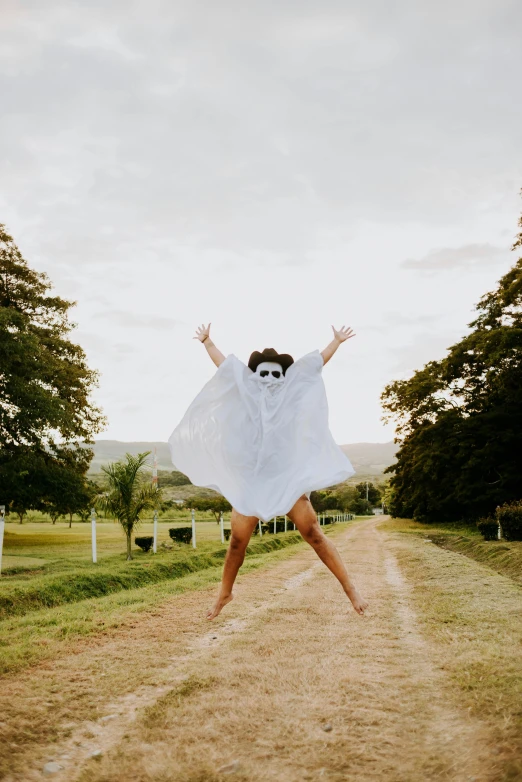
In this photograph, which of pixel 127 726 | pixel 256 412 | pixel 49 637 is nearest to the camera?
pixel 127 726

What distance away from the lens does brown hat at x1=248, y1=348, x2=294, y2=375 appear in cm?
496

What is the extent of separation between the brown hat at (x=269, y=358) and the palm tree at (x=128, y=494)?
12824mm

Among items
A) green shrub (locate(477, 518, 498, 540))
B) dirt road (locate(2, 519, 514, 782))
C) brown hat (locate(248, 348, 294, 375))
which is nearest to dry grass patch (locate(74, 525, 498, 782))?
dirt road (locate(2, 519, 514, 782))

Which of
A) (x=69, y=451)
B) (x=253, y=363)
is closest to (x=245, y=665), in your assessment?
(x=253, y=363)

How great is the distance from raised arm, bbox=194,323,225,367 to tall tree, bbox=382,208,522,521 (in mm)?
24560

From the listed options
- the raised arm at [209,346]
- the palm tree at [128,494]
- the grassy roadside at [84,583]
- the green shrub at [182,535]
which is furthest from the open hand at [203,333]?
the green shrub at [182,535]

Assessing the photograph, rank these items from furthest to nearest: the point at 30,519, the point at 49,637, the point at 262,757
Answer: the point at 30,519 < the point at 49,637 < the point at 262,757

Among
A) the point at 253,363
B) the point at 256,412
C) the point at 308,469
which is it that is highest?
the point at 253,363

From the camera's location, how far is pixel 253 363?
16.5 ft

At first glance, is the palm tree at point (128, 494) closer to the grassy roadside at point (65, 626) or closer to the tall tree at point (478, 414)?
the grassy roadside at point (65, 626)

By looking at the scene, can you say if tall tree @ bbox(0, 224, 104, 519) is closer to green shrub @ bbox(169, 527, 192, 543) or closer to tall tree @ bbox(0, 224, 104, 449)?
tall tree @ bbox(0, 224, 104, 449)

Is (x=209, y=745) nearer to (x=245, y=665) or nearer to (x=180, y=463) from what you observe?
(x=245, y=665)

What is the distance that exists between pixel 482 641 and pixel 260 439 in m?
2.84

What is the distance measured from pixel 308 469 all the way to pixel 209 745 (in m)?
1.99
